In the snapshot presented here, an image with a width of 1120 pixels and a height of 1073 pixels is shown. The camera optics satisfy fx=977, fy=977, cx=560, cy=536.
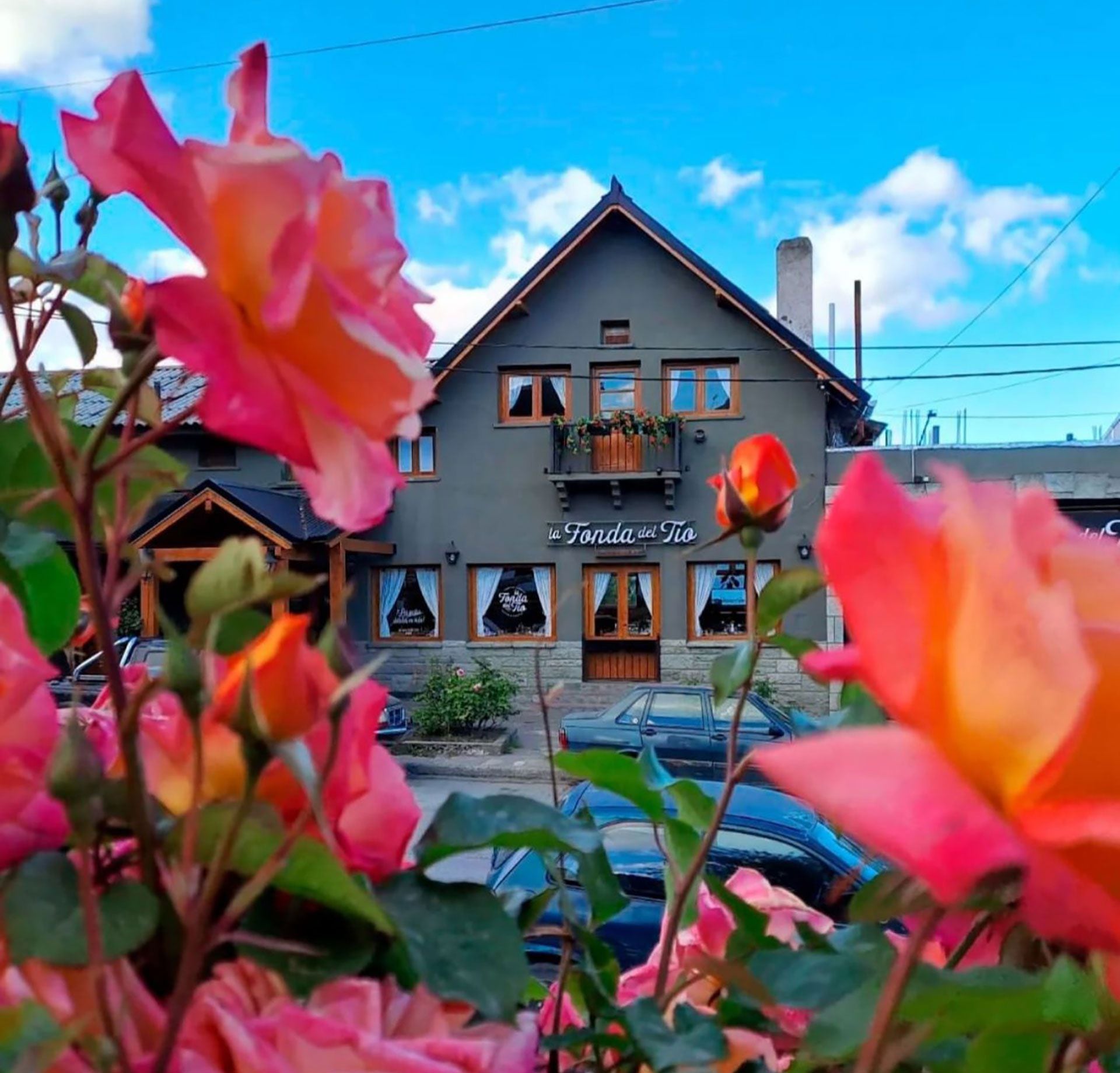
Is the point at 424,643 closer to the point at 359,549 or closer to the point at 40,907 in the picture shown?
the point at 359,549

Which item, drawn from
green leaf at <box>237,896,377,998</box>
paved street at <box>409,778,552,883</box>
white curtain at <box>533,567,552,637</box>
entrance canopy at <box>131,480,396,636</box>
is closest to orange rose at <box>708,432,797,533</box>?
green leaf at <box>237,896,377,998</box>

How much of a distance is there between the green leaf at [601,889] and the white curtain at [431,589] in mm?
12533

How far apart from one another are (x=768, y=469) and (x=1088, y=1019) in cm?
47

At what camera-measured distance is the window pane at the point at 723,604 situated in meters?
12.3

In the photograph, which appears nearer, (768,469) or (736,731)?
(736,731)

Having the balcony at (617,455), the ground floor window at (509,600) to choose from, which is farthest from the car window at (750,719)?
the ground floor window at (509,600)

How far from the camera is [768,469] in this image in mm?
752

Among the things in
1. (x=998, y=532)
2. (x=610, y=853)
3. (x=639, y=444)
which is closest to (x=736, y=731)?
(x=998, y=532)

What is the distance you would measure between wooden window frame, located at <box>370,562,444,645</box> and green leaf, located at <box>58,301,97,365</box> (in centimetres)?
1250

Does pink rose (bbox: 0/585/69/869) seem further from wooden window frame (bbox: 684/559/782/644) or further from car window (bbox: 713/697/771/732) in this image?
wooden window frame (bbox: 684/559/782/644)

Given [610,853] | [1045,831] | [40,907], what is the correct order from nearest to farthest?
1. [1045,831]
2. [40,907]
3. [610,853]

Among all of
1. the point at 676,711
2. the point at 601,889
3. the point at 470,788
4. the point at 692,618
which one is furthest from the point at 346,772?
the point at 692,618

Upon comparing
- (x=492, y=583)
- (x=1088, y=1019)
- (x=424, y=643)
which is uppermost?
(x=1088, y=1019)

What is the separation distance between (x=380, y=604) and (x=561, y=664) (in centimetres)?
267
